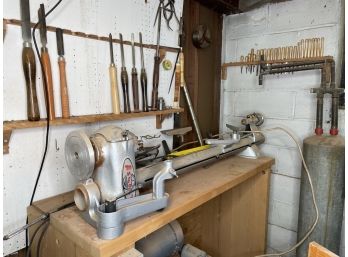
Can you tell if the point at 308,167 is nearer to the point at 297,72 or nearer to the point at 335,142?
the point at 335,142

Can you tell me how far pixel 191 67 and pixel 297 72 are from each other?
621mm

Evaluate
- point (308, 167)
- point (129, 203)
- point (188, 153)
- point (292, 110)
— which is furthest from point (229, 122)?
point (129, 203)

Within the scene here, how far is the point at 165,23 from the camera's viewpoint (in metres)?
1.47

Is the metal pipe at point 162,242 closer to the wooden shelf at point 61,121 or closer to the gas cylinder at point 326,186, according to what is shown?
the wooden shelf at point 61,121

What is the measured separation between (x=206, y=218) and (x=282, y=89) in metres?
0.96

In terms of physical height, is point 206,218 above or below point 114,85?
below


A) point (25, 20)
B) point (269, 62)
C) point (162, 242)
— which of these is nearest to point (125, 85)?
point (25, 20)

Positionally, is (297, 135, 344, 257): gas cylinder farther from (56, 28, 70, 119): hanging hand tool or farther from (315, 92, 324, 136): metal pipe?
(56, 28, 70, 119): hanging hand tool

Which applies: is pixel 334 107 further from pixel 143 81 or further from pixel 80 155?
pixel 80 155

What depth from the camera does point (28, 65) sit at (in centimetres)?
94

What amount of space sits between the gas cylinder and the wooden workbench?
0.23m

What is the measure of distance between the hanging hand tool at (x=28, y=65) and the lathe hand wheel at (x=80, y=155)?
0.75ft

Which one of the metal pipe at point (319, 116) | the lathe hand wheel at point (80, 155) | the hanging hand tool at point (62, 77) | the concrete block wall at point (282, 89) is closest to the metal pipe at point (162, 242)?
the lathe hand wheel at point (80, 155)

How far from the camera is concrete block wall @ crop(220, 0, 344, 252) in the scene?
4.92ft
